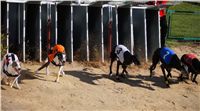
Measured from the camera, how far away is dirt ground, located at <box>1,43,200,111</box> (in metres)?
13.8

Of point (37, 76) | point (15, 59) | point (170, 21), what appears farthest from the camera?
point (170, 21)

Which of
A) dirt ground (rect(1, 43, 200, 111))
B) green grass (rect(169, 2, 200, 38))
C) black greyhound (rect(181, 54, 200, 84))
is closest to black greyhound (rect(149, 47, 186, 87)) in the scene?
black greyhound (rect(181, 54, 200, 84))

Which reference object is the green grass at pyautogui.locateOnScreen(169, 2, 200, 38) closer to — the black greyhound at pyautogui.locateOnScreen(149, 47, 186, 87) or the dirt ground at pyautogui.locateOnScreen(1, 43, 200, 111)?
the dirt ground at pyautogui.locateOnScreen(1, 43, 200, 111)

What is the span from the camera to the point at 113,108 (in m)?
14.2

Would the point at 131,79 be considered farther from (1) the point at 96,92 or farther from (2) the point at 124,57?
(1) the point at 96,92

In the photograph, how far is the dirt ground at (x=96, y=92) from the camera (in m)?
13.8

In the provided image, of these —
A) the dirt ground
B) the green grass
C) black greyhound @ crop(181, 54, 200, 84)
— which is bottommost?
the dirt ground

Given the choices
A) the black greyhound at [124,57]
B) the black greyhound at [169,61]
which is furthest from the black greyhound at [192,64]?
the black greyhound at [124,57]

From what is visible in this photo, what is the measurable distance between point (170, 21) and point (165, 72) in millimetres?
7017

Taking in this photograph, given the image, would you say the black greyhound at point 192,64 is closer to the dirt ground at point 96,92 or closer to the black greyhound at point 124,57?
the dirt ground at point 96,92

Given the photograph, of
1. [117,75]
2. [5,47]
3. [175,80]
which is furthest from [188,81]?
[5,47]

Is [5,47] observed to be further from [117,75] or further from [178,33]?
[178,33]

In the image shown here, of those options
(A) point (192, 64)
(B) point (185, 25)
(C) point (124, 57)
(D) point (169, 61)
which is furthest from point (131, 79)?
(B) point (185, 25)

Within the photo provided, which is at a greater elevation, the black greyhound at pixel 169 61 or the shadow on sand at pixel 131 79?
the black greyhound at pixel 169 61
